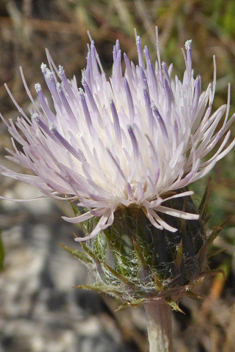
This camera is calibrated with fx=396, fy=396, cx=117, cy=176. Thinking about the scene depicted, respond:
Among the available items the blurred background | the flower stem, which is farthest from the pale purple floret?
the blurred background

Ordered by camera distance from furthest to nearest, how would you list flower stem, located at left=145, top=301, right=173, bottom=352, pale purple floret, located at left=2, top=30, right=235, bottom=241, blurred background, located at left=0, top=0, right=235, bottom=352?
blurred background, located at left=0, top=0, right=235, bottom=352, flower stem, located at left=145, top=301, right=173, bottom=352, pale purple floret, located at left=2, top=30, right=235, bottom=241

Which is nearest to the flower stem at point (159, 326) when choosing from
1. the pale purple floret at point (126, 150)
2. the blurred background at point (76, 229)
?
the pale purple floret at point (126, 150)

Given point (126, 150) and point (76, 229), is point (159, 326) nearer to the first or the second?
point (126, 150)

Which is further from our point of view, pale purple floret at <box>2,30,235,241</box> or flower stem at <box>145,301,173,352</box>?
flower stem at <box>145,301,173,352</box>

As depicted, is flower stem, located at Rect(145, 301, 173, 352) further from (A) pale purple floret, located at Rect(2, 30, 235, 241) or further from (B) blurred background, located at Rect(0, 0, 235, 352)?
(B) blurred background, located at Rect(0, 0, 235, 352)

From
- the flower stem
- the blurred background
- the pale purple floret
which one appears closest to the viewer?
the pale purple floret

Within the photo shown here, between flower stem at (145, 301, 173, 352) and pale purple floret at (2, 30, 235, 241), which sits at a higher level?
pale purple floret at (2, 30, 235, 241)

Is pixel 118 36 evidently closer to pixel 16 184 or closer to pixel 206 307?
pixel 16 184

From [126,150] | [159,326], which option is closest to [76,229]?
[159,326]
